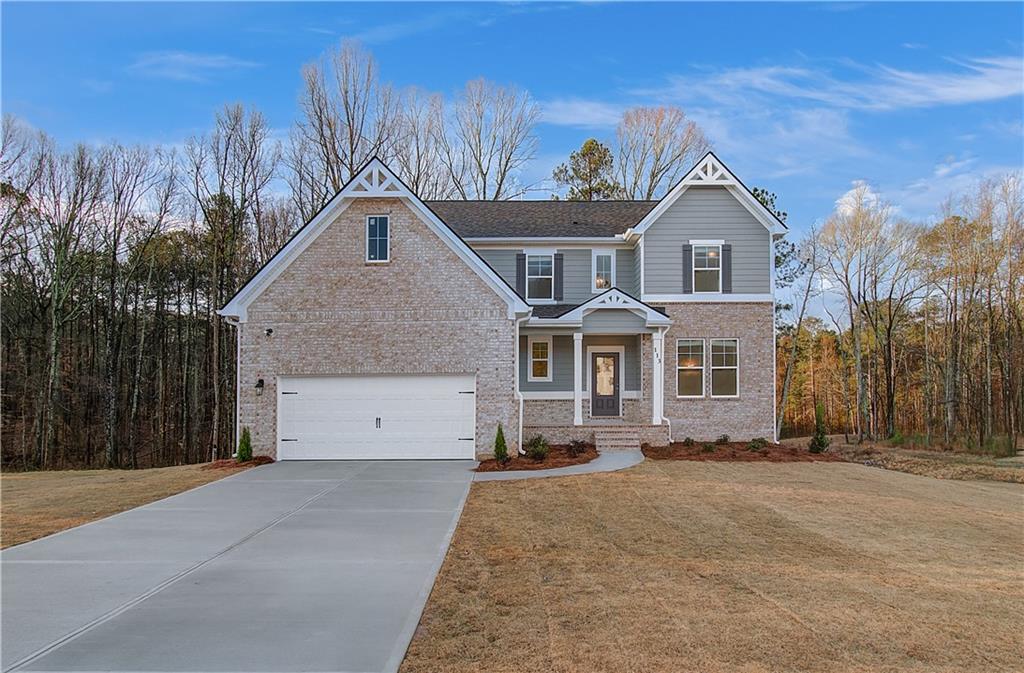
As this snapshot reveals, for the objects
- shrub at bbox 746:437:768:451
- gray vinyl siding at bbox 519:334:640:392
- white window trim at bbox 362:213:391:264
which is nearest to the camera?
white window trim at bbox 362:213:391:264

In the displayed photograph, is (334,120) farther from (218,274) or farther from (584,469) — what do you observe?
(584,469)

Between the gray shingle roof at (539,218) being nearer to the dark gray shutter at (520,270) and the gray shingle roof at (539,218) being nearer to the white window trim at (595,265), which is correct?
the white window trim at (595,265)

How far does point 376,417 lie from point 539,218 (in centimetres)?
905

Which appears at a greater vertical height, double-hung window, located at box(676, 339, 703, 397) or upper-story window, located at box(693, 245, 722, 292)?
upper-story window, located at box(693, 245, 722, 292)

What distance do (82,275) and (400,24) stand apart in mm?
17017

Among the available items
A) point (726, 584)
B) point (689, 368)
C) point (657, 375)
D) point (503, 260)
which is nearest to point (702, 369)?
point (689, 368)

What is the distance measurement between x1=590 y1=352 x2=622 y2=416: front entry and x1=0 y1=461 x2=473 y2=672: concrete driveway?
9.14 meters

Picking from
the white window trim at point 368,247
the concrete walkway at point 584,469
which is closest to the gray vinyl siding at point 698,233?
the concrete walkway at point 584,469

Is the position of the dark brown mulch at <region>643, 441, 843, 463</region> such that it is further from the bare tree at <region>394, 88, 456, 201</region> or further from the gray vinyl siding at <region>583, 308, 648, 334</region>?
the bare tree at <region>394, 88, 456, 201</region>

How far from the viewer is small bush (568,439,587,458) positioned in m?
16.5

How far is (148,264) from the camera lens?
27.2m

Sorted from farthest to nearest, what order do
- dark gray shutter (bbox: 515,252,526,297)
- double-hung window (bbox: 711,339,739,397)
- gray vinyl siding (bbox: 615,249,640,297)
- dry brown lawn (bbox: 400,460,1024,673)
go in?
gray vinyl siding (bbox: 615,249,640,297)
dark gray shutter (bbox: 515,252,526,297)
double-hung window (bbox: 711,339,739,397)
dry brown lawn (bbox: 400,460,1024,673)

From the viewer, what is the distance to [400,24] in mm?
16312

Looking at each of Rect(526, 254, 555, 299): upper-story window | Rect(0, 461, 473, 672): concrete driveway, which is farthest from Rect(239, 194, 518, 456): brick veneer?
Rect(0, 461, 473, 672): concrete driveway
